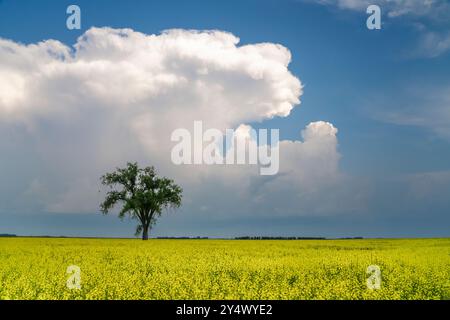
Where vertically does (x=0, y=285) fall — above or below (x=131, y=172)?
below

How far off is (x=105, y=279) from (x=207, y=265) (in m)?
5.81

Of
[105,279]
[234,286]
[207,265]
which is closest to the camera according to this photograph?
[234,286]

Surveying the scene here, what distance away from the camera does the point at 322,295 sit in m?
11.7

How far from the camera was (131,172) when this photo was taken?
5994cm

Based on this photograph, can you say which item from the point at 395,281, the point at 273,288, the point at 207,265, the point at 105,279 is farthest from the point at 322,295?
the point at 207,265

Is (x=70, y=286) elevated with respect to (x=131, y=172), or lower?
lower
